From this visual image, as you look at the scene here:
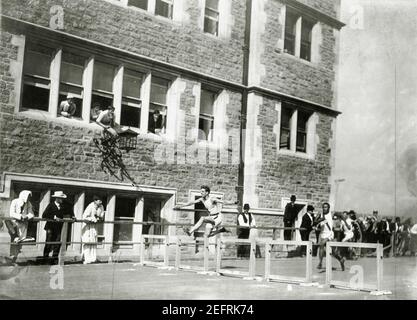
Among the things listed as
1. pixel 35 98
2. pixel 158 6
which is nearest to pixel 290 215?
pixel 158 6

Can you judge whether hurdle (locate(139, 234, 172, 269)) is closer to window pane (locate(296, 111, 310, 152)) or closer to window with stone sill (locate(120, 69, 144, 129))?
window with stone sill (locate(120, 69, 144, 129))

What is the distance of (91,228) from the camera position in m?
9.91

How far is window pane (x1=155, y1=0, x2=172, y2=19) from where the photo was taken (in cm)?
1109

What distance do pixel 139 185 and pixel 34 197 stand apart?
2016 millimetres

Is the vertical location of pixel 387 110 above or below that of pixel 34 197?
above

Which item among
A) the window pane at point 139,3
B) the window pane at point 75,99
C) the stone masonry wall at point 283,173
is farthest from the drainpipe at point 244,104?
the window pane at point 75,99

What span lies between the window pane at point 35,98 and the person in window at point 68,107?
277 millimetres

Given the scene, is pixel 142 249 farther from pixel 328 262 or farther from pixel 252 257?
pixel 328 262

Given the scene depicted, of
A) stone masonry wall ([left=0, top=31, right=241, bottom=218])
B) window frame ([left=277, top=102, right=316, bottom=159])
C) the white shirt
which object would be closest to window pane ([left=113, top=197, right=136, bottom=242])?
stone masonry wall ([left=0, top=31, right=241, bottom=218])

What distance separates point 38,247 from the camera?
9516 mm

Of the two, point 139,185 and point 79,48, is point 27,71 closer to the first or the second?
point 79,48

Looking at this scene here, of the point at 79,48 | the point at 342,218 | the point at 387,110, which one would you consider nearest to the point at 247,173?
the point at 342,218

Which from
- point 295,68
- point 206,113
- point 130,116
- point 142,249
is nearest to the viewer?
point 142,249

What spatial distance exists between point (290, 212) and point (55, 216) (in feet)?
16.1
